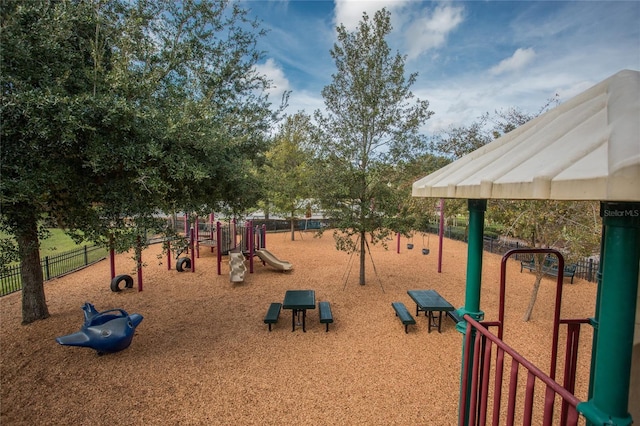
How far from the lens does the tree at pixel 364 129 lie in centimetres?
891

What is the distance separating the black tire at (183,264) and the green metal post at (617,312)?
12.0 meters

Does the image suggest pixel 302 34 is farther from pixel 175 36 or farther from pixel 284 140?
pixel 284 140

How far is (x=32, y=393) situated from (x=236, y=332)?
3318 millimetres

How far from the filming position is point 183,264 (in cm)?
1198

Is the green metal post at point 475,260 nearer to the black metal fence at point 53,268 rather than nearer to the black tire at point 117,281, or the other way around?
the black tire at point 117,281

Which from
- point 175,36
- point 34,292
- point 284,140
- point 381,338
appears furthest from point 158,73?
point 284,140

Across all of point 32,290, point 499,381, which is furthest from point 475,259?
point 32,290

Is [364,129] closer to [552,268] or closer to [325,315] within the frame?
[325,315]

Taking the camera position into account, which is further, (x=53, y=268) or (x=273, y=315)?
(x=53, y=268)

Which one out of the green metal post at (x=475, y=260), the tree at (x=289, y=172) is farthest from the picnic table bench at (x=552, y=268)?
the tree at (x=289, y=172)

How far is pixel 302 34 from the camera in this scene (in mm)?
10953

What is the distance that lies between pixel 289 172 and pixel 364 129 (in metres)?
10.5

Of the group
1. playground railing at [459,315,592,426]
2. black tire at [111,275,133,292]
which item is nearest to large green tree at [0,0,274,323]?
black tire at [111,275,133,292]

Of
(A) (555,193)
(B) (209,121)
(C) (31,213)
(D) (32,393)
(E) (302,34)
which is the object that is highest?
(E) (302,34)
